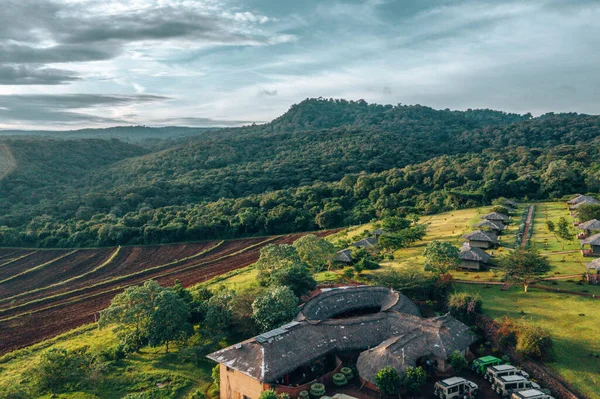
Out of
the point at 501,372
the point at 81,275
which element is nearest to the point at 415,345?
the point at 501,372

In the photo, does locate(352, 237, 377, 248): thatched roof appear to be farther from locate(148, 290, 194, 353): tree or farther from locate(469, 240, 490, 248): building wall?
locate(148, 290, 194, 353): tree

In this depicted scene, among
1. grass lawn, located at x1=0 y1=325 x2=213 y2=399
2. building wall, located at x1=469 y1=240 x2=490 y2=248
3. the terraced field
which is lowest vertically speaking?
the terraced field

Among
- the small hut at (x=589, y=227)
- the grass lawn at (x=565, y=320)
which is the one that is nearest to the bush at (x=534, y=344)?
the grass lawn at (x=565, y=320)

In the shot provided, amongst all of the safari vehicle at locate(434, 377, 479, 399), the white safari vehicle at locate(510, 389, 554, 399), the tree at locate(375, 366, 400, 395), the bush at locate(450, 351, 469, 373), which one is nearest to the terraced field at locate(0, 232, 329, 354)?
the tree at locate(375, 366, 400, 395)

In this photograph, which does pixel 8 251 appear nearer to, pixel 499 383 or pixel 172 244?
pixel 172 244

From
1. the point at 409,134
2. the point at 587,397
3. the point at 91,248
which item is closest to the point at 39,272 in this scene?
the point at 91,248

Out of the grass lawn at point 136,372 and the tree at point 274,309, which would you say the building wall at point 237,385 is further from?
the tree at point 274,309
